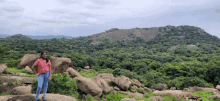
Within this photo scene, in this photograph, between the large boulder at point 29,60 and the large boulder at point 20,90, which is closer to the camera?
the large boulder at point 20,90

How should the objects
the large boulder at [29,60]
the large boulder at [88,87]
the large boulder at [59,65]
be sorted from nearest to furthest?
1. the large boulder at [88,87]
2. the large boulder at [59,65]
3. the large boulder at [29,60]

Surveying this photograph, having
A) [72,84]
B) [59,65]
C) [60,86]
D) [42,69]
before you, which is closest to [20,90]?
[60,86]

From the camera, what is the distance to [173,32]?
89375 mm

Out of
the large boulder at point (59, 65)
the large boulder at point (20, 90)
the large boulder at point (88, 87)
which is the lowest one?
the large boulder at point (88, 87)

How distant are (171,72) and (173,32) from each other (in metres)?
70.3

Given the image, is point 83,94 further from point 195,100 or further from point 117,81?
point 195,100

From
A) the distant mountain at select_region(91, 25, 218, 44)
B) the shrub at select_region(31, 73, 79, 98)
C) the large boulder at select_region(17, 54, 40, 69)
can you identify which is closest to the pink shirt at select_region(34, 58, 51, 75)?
the shrub at select_region(31, 73, 79, 98)

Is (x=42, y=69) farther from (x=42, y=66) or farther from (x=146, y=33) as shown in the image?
(x=146, y=33)

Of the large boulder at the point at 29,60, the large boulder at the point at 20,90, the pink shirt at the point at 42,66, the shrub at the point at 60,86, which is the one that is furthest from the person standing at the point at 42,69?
the large boulder at the point at 29,60

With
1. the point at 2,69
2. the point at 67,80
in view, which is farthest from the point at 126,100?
the point at 2,69

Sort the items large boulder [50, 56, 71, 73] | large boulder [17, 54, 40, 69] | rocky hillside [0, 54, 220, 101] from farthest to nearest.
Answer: large boulder [17, 54, 40, 69] < large boulder [50, 56, 71, 73] < rocky hillside [0, 54, 220, 101]

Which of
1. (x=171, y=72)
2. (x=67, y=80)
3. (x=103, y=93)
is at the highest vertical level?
(x=67, y=80)

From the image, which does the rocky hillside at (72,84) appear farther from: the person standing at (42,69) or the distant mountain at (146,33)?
the distant mountain at (146,33)

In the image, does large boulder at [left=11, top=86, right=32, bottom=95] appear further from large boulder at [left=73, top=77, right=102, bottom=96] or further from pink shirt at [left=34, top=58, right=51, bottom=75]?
large boulder at [left=73, top=77, right=102, bottom=96]
